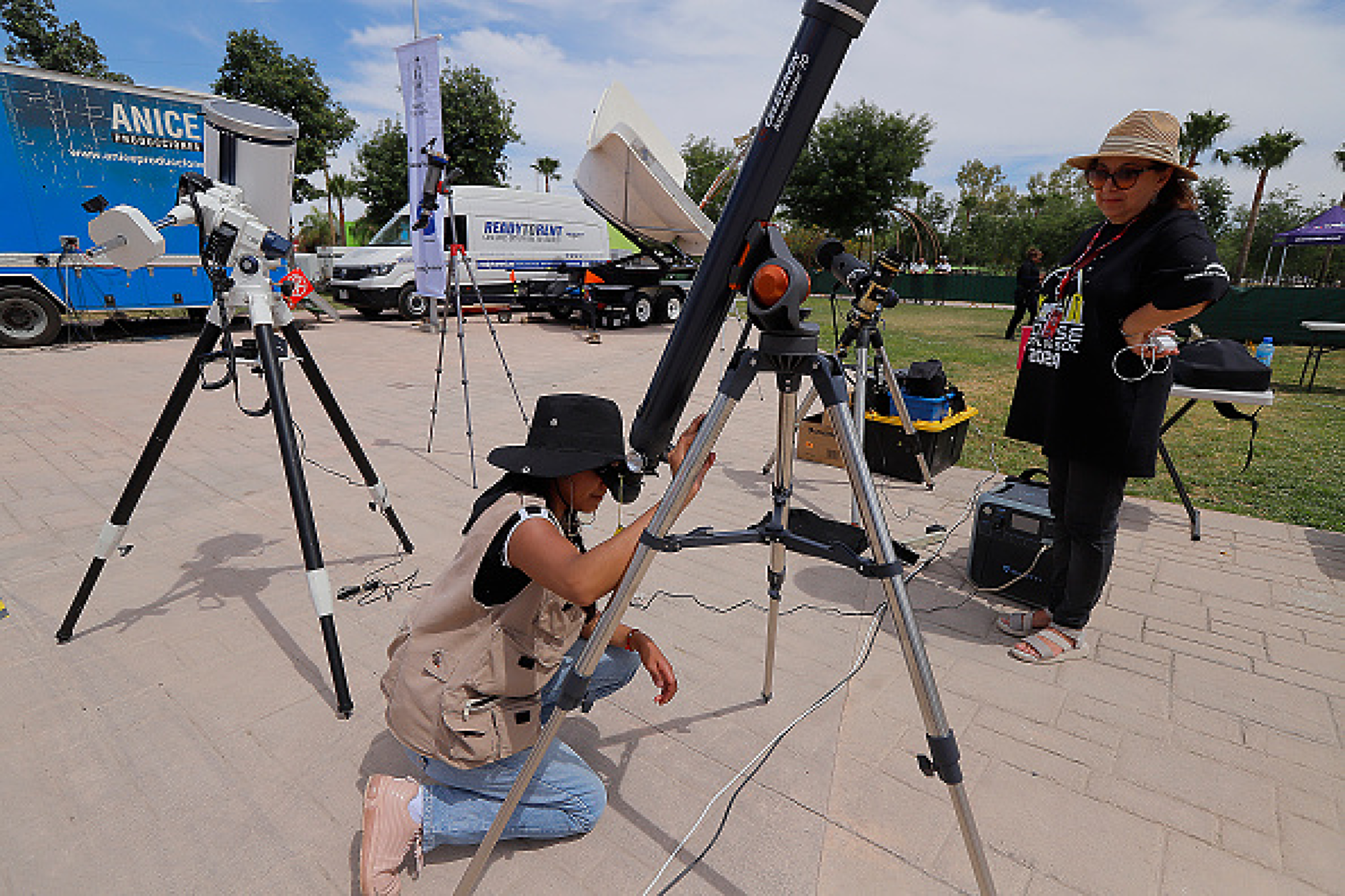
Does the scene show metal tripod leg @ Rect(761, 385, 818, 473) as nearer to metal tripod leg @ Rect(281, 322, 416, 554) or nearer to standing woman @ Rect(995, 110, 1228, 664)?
standing woman @ Rect(995, 110, 1228, 664)

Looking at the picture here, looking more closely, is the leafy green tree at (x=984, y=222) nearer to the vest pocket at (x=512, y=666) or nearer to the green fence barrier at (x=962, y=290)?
the green fence barrier at (x=962, y=290)

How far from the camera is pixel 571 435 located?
186 centimetres

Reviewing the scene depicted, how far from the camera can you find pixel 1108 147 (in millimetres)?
2604

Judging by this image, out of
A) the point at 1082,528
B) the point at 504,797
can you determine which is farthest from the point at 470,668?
the point at 1082,528

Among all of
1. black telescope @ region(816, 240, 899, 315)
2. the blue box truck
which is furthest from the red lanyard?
the blue box truck

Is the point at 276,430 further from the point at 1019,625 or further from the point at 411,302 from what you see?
the point at 411,302

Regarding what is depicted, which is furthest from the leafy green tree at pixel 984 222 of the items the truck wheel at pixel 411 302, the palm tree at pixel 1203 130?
the truck wheel at pixel 411 302

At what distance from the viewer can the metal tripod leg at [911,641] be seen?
1.50 meters

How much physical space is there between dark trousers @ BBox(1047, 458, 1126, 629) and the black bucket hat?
223 cm

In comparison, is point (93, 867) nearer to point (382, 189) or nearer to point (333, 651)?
point (333, 651)

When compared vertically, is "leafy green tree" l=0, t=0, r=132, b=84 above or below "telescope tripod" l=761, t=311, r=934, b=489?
above

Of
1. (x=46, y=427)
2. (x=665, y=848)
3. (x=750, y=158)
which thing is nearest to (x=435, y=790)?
(x=665, y=848)

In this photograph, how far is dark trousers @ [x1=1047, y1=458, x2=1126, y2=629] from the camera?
9.37ft

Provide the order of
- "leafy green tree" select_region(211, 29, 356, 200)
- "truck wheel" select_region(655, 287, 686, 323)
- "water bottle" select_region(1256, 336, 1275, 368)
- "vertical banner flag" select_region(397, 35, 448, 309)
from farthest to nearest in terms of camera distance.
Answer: "leafy green tree" select_region(211, 29, 356, 200)
"truck wheel" select_region(655, 287, 686, 323)
"vertical banner flag" select_region(397, 35, 448, 309)
"water bottle" select_region(1256, 336, 1275, 368)
